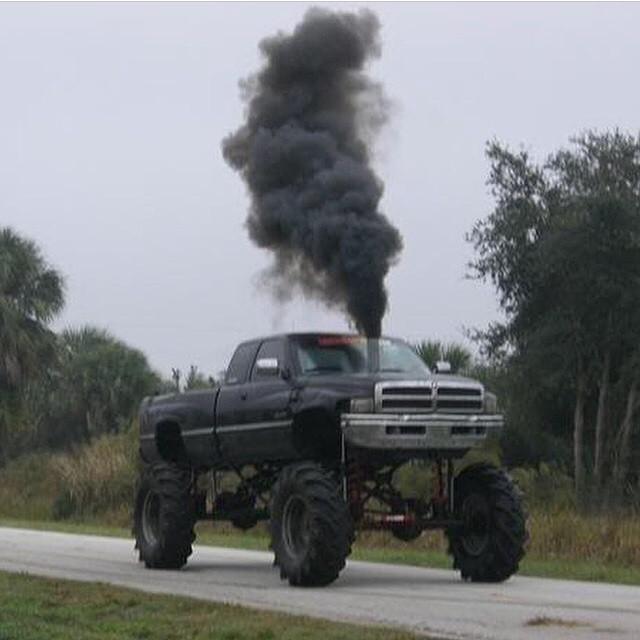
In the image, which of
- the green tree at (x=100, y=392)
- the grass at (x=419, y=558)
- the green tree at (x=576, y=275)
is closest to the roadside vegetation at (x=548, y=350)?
the green tree at (x=576, y=275)

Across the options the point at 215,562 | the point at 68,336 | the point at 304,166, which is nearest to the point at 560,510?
Answer: the point at 215,562

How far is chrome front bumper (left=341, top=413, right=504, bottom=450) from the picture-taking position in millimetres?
17406

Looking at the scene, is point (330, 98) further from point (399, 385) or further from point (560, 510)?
point (560, 510)

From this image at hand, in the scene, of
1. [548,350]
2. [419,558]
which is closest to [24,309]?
[548,350]

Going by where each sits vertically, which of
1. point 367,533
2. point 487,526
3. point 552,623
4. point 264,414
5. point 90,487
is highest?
point 264,414

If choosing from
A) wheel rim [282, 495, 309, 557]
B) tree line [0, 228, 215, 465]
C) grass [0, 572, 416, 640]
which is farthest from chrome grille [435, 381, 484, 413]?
tree line [0, 228, 215, 465]

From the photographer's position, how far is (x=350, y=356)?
1897cm

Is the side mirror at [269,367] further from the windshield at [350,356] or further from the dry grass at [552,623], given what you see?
the dry grass at [552,623]

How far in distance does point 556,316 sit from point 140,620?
30.8 metres

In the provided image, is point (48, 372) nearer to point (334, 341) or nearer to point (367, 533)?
point (367, 533)

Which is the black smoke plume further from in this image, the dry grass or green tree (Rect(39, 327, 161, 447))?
green tree (Rect(39, 327, 161, 447))

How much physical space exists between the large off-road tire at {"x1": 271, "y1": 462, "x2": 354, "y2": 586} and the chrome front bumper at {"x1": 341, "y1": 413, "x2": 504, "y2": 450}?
58 centimetres

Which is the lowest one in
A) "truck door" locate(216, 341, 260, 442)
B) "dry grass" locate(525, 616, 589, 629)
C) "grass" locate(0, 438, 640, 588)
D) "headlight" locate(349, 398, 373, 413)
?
"dry grass" locate(525, 616, 589, 629)

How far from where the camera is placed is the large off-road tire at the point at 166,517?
20.5 m
